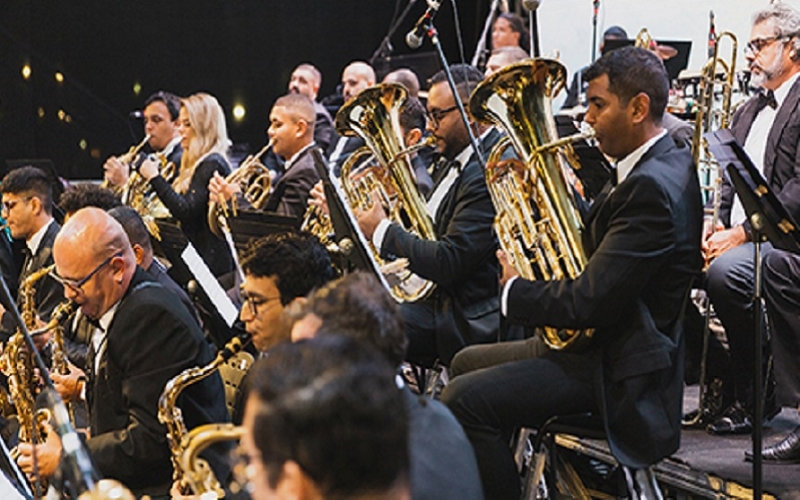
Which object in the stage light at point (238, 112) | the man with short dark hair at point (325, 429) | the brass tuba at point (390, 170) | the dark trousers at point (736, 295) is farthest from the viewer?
the stage light at point (238, 112)

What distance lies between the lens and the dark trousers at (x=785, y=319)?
3633 mm

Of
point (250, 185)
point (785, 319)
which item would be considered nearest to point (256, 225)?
point (250, 185)

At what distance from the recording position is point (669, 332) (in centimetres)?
312

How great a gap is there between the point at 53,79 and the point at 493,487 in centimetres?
730

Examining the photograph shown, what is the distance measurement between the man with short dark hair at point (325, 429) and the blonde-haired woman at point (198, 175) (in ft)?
15.7

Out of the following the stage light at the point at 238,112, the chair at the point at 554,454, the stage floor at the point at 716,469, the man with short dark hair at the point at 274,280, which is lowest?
the stage floor at the point at 716,469

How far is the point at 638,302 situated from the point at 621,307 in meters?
0.07

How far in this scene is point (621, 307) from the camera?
3045 millimetres

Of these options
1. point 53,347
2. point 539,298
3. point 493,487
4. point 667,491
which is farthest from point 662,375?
point 53,347

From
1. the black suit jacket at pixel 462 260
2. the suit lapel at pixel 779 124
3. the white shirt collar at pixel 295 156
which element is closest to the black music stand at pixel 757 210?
the suit lapel at pixel 779 124

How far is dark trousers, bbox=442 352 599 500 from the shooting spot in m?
3.12

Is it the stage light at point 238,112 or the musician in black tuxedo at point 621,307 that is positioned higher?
the musician in black tuxedo at point 621,307

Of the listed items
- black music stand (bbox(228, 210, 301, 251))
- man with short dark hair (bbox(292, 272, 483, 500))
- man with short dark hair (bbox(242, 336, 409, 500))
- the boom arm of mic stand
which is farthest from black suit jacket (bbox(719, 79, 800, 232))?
man with short dark hair (bbox(242, 336, 409, 500))

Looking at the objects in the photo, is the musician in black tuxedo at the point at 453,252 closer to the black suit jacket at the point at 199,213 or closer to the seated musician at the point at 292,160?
the seated musician at the point at 292,160
